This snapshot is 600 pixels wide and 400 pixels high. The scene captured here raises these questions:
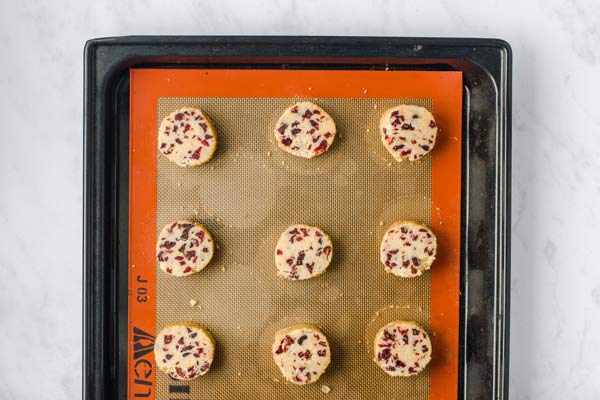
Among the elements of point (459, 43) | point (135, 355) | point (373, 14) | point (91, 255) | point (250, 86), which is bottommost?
point (135, 355)

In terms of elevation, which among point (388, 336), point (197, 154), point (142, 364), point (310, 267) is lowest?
point (142, 364)

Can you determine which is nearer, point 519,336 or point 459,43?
point 459,43

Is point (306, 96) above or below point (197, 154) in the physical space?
above

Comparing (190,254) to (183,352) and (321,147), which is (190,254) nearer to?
(183,352)

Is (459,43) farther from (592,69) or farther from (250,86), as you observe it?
(250,86)

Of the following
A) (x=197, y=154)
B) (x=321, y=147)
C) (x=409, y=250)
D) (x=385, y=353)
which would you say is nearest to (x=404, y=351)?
(x=385, y=353)

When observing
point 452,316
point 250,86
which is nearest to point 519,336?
point 452,316

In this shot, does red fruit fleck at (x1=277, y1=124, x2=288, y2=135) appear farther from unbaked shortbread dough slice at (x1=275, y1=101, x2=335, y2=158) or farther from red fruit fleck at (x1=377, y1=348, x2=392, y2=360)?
red fruit fleck at (x1=377, y1=348, x2=392, y2=360)
